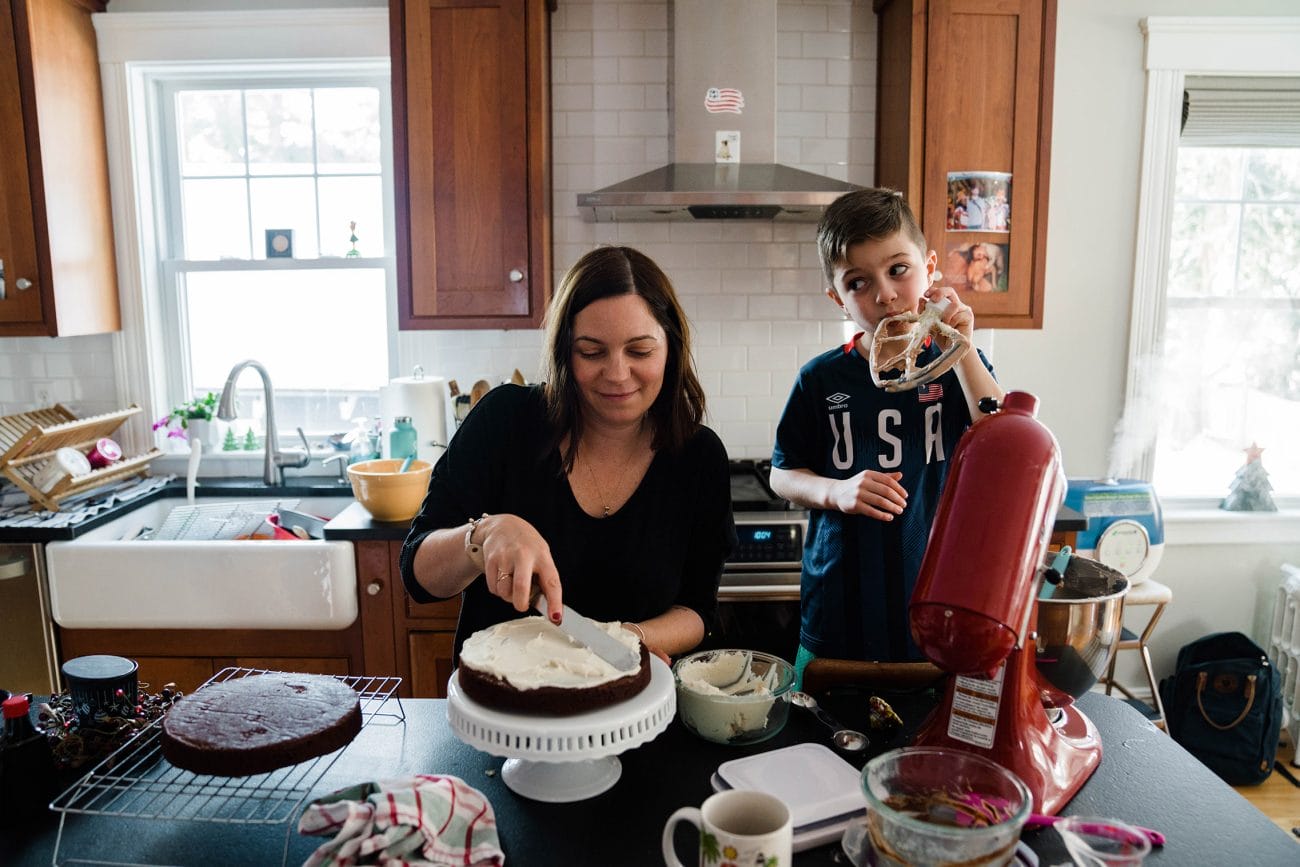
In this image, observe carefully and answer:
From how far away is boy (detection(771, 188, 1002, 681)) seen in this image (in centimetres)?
160

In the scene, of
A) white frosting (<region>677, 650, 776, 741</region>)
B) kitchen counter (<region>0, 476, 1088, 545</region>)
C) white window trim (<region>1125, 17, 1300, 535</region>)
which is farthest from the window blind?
white frosting (<region>677, 650, 776, 741</region>)

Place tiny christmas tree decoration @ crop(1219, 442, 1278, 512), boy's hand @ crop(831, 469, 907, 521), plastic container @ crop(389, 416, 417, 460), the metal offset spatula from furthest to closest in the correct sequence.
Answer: tiny christmas tree decoration @ crop(1219, 442, 1278, 512), plastic container @ crop(389, 416, 417, 460), boy's hand @ crop(831, 469, 907, 521), the metal offset spatula

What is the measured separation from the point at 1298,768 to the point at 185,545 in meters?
Answer: 3.60

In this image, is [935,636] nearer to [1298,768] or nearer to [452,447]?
[452,447]

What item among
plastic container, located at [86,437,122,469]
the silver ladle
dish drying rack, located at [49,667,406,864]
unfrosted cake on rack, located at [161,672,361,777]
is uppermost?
plastic container, located at [86,437,122,469]

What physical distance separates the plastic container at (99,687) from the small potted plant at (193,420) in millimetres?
2084

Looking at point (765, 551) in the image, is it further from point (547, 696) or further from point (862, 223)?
point (547, 696)

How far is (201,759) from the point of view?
39.1 inches

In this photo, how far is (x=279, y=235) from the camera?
3174 mm

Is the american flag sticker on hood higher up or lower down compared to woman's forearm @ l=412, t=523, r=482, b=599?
higher up

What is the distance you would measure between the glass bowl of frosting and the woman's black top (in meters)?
0.23

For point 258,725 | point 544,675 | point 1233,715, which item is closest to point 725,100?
point 544,675

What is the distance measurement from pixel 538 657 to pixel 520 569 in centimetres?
11

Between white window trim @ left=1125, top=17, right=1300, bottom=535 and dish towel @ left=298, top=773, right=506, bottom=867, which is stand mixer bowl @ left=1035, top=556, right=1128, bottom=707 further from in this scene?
white window trim @ left=1125, top=17, right=1300, bottom=535
